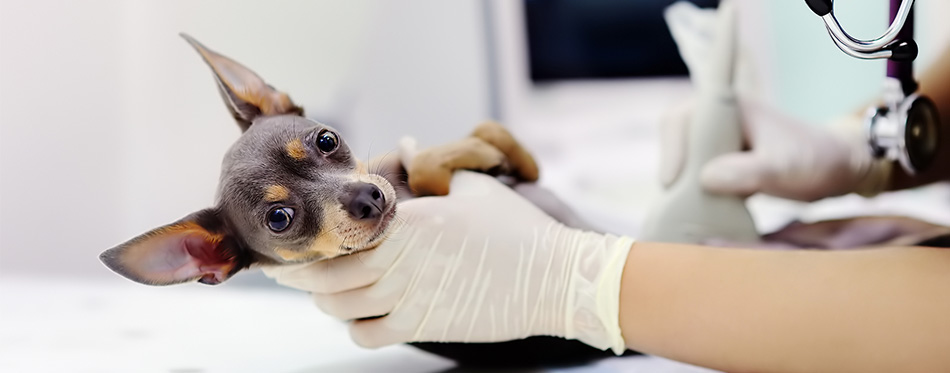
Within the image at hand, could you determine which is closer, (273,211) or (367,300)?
(273,211)

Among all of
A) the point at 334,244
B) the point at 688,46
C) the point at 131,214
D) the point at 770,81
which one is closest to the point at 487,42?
the point at 688,46

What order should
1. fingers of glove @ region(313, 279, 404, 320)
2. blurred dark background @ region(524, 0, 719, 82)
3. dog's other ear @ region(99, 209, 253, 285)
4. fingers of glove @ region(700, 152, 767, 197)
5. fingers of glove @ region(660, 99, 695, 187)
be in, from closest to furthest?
1. dog's other ear @ region(99, 209, 253, 285)
2. fingers of glove @ region(313, 279, 404, 320)
3. fingers of glove @ region(700, 152, 767, 197)
4. fingers of glove @ region(660, 99, 695, 187)
5. blurred dark background @ region(524, 0, 719, 82)

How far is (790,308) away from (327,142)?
2.08 ft

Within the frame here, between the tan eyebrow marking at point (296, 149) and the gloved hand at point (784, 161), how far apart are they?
34.2 inches

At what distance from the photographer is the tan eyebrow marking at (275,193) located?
0.85 metres

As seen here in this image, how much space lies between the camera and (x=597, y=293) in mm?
999

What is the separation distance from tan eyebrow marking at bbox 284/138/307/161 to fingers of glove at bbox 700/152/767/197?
0.87 m

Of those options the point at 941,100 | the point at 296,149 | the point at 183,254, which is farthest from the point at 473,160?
the point at 941,100

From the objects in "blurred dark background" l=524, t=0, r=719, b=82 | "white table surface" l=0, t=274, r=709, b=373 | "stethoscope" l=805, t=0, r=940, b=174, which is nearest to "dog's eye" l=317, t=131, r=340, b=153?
"white table surface" l=0, t=274, r=709, b=373

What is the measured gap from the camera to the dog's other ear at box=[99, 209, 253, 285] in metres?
0.77

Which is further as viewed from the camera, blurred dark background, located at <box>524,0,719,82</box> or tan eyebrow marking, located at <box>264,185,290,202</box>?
blurred dark background, located at <box>524,0,719,82</box>

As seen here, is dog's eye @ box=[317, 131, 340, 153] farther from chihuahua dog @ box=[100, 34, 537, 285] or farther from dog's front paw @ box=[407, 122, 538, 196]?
dog's front paw @ box=[407, 122, 538, 196]

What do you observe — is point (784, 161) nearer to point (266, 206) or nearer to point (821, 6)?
point (821, 6)

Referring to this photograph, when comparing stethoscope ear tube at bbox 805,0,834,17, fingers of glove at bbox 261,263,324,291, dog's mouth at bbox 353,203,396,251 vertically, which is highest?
stethoscope ear tube at bbox 805,0,834,17
